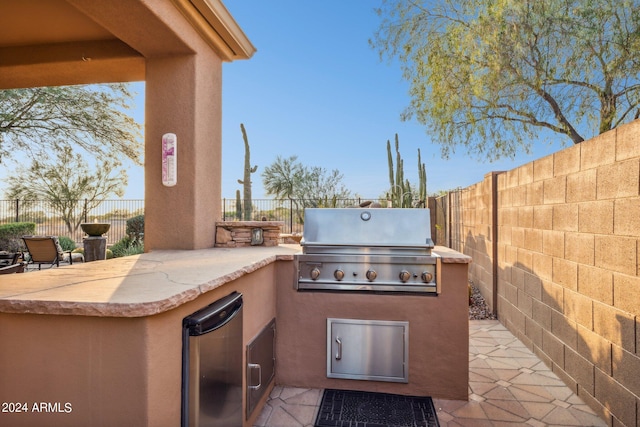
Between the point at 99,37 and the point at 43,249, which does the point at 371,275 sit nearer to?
the point at 99,37

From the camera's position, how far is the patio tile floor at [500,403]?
2377 millimetres

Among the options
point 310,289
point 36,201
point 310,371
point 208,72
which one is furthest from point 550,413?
point 36,201

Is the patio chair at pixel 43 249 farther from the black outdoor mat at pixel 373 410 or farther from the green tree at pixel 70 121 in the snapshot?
the black outdoor mat at pixel 373 410

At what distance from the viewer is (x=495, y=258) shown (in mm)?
4871

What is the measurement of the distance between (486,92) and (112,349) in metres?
8.52

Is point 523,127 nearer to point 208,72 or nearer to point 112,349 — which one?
point 208,72

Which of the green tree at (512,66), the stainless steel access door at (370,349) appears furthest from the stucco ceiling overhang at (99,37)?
the green tree at (512,66)

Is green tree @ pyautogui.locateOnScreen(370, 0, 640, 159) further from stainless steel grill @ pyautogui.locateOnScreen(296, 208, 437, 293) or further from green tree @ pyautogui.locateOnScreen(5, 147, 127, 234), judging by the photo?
green tree @ pyautogui.locateOnScreen(5, 147, 127, 234)

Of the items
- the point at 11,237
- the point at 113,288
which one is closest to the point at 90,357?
the point at 113,288

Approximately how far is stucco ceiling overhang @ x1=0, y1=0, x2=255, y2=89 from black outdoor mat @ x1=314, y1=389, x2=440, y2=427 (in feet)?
10.3

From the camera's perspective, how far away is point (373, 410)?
248cm

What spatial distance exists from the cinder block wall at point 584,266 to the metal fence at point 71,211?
1354 cm

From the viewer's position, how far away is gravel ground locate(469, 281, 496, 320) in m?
4.95

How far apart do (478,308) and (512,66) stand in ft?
16.8
